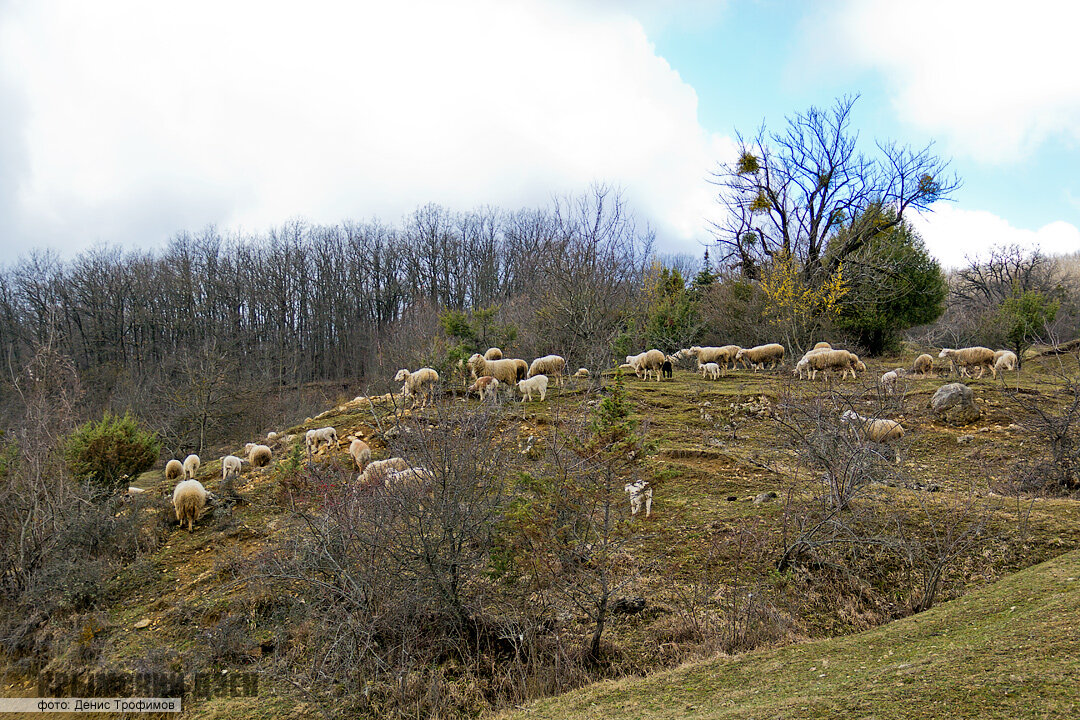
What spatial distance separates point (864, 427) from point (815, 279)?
1983cm

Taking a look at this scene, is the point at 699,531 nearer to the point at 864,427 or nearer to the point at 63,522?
the point at 864,427

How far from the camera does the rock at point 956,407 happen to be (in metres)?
10.8

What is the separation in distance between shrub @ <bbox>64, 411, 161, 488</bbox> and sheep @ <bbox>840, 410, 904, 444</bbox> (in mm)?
13837

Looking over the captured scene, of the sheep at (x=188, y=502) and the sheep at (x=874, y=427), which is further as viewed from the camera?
the sheep at (x=188, y=502)

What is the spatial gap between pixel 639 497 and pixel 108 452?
38.8 feet

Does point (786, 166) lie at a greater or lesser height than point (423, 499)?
greater

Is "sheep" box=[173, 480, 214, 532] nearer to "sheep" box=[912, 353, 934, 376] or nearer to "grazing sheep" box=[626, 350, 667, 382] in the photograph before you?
"grazing sheep" box=[626, 350, 667, 382]

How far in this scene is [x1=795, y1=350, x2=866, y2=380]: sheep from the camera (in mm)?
16031

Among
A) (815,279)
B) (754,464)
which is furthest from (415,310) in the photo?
(754,464)

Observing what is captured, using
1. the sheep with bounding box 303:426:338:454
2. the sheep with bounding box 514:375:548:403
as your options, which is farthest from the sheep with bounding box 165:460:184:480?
the sheep with bounding box 514:375:548:403

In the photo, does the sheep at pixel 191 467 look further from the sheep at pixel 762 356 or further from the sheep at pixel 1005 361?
the sheep at pixel 1005 361

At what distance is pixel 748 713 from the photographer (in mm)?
3348

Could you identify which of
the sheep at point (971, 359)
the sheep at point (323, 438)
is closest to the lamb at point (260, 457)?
the sheep at point (323, 438)

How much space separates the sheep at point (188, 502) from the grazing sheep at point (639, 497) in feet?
26.0
